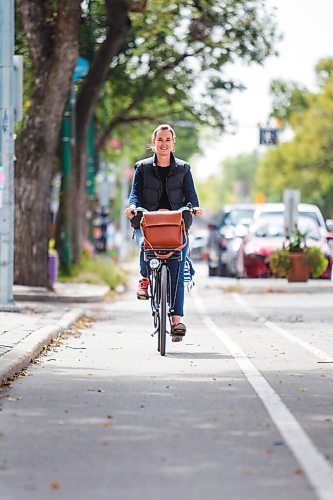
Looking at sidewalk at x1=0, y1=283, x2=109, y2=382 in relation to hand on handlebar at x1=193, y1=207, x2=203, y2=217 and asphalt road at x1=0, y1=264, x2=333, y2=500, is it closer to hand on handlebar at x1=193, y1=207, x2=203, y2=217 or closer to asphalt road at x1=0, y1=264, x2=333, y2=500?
asphalt road at x1=0, y1=264, x2=333, y2=500

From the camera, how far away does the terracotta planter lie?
29375mm

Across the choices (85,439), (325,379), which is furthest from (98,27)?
(85,439)

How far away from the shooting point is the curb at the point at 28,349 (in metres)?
11.2

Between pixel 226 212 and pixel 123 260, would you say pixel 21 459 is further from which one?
pixel 123 260

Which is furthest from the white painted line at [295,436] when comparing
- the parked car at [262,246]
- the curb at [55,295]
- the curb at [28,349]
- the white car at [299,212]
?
the white car at [299,212]

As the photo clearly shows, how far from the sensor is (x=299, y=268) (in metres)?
29.5

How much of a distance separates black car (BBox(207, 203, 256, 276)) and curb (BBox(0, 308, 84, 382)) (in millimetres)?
16979

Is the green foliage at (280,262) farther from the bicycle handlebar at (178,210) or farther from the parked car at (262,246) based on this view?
the bicycle handlebar at (178,210)

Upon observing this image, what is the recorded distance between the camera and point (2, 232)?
59.4 feet

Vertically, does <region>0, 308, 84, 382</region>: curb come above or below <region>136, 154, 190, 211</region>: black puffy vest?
below

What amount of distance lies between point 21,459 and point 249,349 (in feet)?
21.7

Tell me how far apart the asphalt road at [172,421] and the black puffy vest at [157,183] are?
4.49 feet

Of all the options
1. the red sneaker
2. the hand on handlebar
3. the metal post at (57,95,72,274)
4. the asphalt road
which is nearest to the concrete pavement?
the asphalt road

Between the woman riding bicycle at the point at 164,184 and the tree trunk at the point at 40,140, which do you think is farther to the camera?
the tree trunk at the point at 40,140
